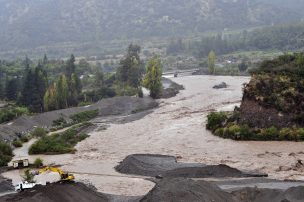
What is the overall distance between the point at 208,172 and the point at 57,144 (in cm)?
2247

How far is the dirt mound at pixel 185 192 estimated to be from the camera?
96.4 feet

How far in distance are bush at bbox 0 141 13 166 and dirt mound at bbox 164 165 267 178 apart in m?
18.0

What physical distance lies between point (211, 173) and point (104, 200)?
976 cm

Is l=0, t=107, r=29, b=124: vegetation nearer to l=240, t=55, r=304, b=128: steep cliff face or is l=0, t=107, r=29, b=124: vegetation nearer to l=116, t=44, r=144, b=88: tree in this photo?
l=240, t=55, r=304, b=128: steep cliff face

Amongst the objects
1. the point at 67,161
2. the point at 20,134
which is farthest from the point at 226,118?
the point at 20,134

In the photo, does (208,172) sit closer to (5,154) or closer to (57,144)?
(57,144)

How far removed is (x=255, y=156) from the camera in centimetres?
4741

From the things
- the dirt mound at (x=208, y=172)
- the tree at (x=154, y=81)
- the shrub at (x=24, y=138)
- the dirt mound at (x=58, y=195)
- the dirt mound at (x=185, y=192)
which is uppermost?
the tree at (x=154, y=81)

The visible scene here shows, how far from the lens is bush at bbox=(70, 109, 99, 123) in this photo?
257ft

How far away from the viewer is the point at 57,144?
5791cm

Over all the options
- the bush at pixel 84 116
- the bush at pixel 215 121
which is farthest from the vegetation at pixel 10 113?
the bush at pixel 215 121

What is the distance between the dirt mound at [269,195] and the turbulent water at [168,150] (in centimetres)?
776

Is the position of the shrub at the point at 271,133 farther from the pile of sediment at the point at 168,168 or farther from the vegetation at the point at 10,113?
the vegetation at the point at 10,113

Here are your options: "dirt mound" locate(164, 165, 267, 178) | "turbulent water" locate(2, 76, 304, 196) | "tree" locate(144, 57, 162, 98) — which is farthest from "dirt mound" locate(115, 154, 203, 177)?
"tree" locate(144, 57, 162, 98)
